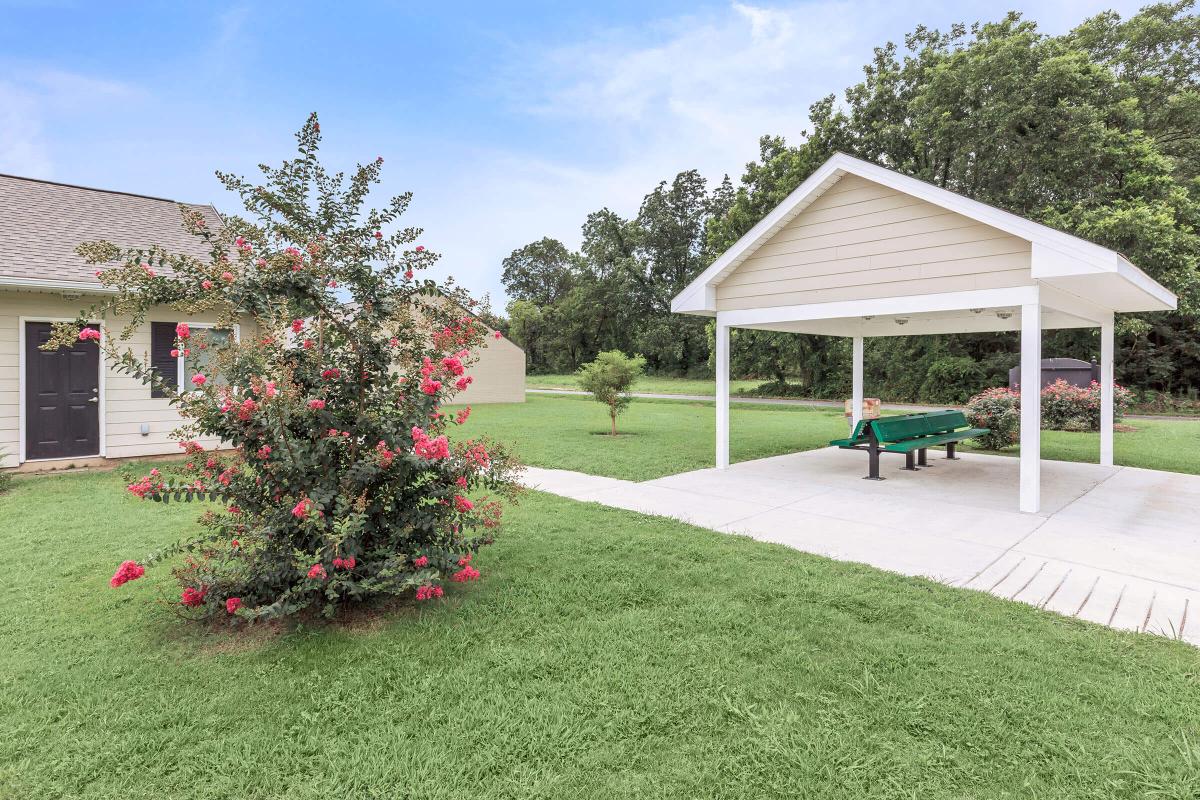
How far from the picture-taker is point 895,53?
969 inches

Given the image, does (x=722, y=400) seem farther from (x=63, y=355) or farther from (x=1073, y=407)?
(x=1073, y=407)

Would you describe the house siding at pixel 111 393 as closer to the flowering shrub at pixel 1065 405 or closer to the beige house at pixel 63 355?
the beige house at pixel 63 355

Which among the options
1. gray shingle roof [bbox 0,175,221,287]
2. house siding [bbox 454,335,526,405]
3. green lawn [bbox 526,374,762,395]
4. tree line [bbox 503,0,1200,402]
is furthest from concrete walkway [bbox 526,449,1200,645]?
green lawn [bbox 526,374,762,395]

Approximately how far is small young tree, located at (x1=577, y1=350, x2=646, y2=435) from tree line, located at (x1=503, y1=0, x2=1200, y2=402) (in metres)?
11.6

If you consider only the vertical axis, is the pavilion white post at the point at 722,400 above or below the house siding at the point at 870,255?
A: below

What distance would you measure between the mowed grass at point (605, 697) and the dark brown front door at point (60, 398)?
5828 mm

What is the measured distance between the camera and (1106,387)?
8.94 m

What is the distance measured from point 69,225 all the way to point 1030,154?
26.0 m

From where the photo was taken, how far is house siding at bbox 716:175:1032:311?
6.30 meters

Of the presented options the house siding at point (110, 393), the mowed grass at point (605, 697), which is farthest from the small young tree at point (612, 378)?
the mowed grass at point (605, 697)

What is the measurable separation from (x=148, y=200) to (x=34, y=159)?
454 centimetres

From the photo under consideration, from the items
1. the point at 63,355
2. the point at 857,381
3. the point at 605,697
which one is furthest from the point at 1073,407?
the point at 63,355

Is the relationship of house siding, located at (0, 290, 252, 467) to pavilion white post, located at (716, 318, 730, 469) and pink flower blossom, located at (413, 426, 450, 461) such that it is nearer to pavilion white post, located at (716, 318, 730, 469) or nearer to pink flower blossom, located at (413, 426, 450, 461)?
pink flower blossom, located at (413, 426, 450, 461)

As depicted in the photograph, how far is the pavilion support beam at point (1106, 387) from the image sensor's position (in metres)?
8.84
